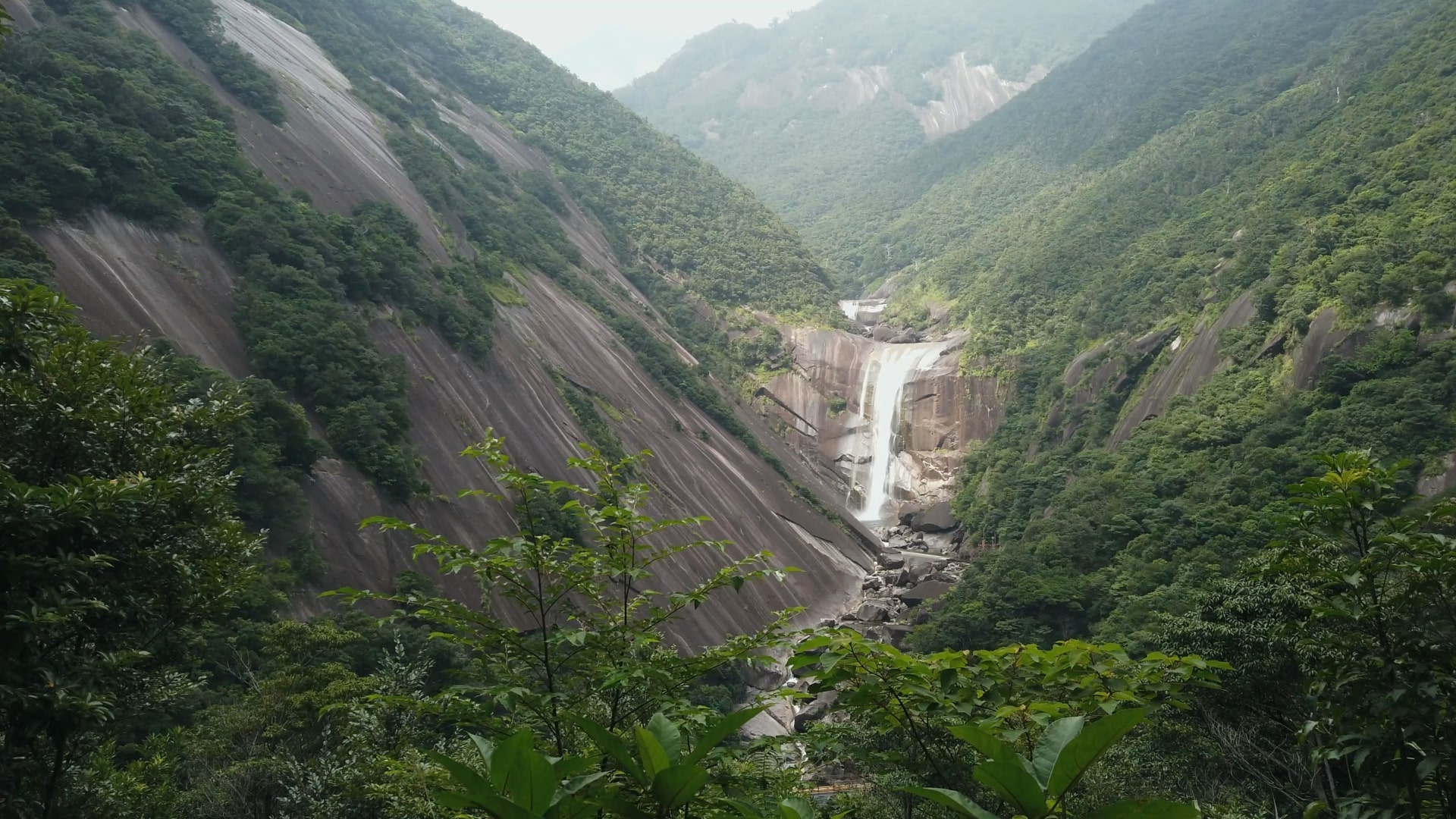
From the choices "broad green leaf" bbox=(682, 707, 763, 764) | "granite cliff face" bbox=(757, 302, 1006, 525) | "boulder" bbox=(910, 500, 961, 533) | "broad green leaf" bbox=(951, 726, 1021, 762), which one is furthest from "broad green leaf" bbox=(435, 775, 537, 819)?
"granite cliff face" bbox=(757, 302, 1006, 525)

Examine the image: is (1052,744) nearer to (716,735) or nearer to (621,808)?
(716,735)

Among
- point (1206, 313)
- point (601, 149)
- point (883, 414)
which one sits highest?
point (601, 149)

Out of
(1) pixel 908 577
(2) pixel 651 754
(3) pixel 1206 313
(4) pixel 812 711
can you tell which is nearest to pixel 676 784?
(2) pixel 651 754

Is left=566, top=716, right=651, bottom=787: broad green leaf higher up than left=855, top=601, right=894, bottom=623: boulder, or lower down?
higher up

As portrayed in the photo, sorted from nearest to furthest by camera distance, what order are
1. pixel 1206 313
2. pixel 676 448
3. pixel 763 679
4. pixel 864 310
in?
1. pixel 763 679
2. pixel 676 448
3. pixel 1206 313
4. pixel 864 310

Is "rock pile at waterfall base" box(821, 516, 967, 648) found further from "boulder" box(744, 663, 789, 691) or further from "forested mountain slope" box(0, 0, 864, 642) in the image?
"boulder" box(744, 663, 789, 691)
